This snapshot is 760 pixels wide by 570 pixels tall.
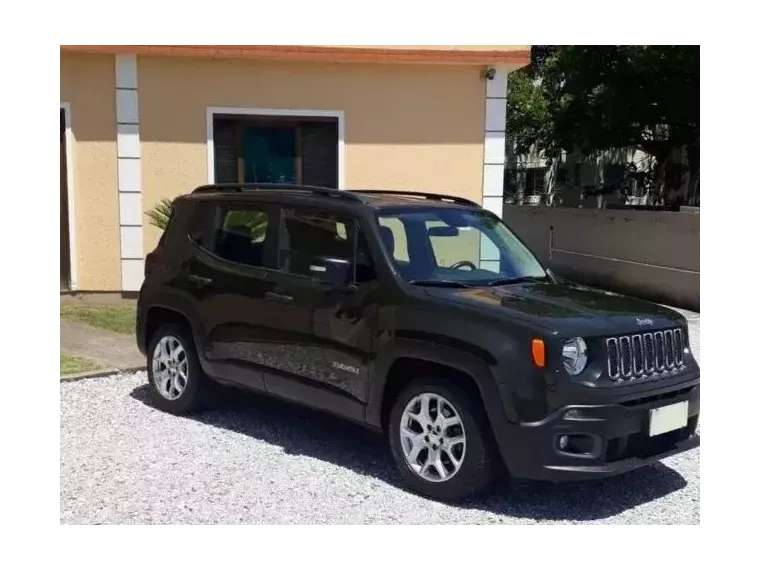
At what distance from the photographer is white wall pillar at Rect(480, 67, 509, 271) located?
1062 centimetres

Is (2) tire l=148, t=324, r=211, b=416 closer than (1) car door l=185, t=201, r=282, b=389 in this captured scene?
No

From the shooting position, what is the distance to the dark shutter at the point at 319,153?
10.6 meters

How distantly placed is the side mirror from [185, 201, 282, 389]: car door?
1.70ft

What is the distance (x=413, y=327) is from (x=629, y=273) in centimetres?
983

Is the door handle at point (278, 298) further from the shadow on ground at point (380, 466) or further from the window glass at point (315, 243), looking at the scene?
the shadow on ground at point (380, 466)

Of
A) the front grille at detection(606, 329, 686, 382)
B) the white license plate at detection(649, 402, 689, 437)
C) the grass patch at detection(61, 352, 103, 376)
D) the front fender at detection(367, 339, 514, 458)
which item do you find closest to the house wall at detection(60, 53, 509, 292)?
the grass patch at detection(61, 352, 103, 376)

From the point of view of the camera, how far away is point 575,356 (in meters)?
4.09

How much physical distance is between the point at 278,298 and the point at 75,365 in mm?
3144

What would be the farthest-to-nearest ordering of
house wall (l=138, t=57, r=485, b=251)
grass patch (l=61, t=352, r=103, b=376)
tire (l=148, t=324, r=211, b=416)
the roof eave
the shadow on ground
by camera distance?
house wall (l=138, t=57, r=485, b=251), the roof eave, grass patch (l=61, t=352, r=103, b=376), tire (l=148, t=324, r=211, b=416), the shadow on ground

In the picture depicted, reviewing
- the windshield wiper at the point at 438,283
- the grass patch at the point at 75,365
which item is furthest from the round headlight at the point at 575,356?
the grass patch at the point at 75,365

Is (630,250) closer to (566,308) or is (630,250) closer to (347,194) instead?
(347,194)

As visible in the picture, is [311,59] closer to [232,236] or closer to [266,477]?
[232,236]

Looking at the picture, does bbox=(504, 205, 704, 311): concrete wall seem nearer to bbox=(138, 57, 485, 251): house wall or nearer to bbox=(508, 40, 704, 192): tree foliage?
bbox=(138, 57, 485, 251): house wall

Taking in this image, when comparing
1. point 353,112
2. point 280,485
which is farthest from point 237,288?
point 353,112
